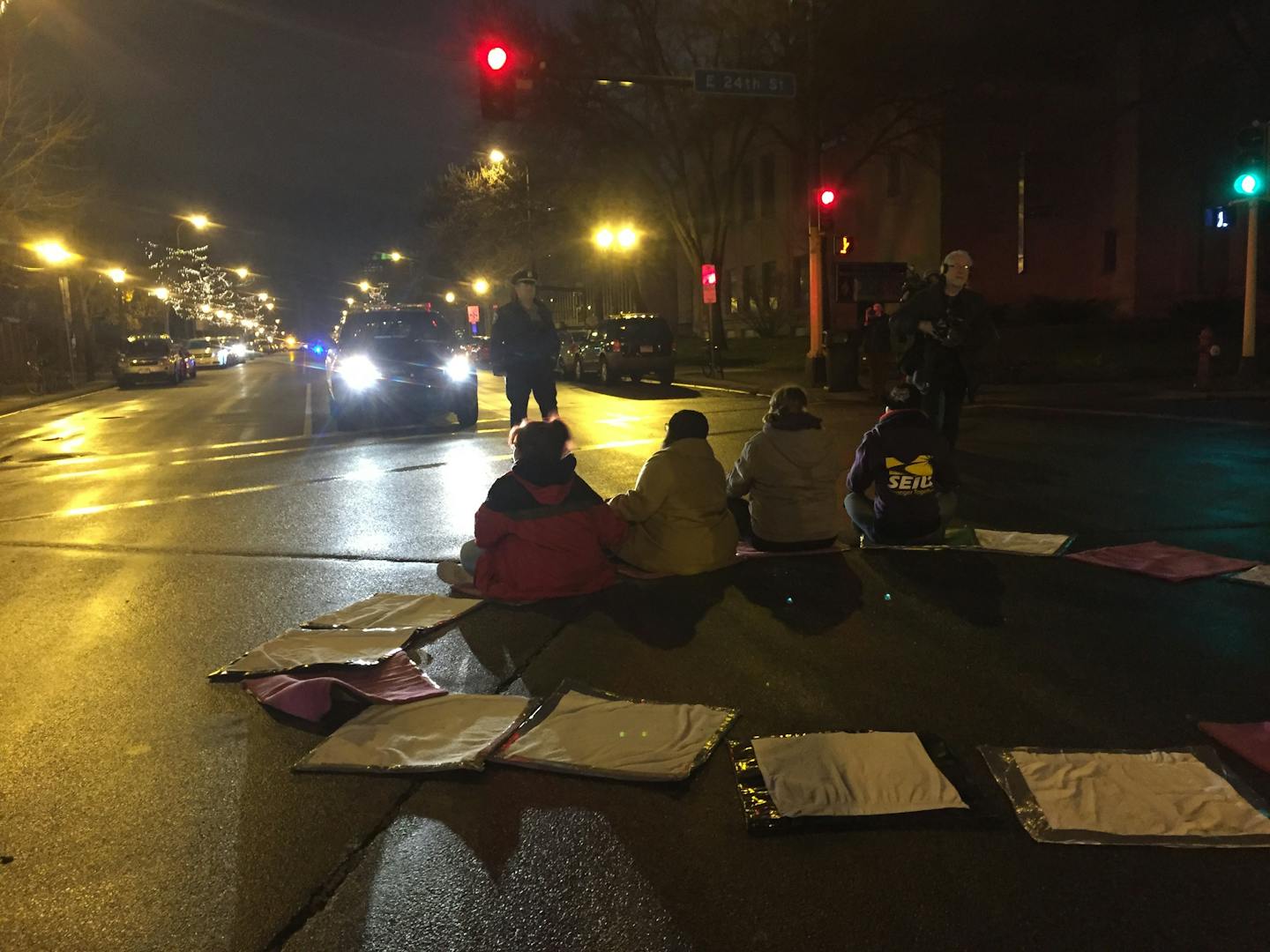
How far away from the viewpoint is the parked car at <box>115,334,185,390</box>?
3784cm

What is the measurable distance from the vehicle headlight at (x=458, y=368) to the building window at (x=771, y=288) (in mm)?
26688

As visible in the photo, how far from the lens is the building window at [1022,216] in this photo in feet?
105

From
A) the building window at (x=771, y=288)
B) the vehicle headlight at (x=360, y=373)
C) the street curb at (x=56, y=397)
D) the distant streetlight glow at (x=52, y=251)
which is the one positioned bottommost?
the street curb at (x=56, y=397)

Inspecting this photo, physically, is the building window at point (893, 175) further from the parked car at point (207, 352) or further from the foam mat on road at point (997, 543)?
the parked car at point (207, 352)

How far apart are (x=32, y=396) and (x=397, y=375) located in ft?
69.3

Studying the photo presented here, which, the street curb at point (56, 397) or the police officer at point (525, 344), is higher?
the police officer at point (525, 344)

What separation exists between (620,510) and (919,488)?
194 cm

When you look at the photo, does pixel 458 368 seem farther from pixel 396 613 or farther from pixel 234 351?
pixel 234 351

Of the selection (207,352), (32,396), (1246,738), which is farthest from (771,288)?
(1246,738)

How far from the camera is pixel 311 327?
17525 cm

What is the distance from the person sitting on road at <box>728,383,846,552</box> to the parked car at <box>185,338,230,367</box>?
5194 cm

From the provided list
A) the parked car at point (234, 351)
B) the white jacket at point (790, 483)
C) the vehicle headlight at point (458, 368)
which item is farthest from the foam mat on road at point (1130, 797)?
the parked car at point (234, 351)

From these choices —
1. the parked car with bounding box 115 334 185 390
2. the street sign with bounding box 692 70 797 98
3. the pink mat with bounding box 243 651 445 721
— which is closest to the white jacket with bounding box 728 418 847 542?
the pink mat with bounding box 243 651 445 721

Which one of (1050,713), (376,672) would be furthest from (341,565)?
(1050,713)
